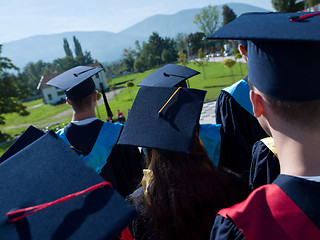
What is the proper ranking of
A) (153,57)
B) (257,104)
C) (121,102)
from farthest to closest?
(153,57)
(121,102)
(257,104)

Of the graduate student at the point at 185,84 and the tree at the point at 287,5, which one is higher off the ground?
the tree at the point at 287,5

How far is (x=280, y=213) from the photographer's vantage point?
0.88m

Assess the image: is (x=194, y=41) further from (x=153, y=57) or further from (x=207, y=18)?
(x=207, y=18)

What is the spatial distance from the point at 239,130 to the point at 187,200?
1.52 metres

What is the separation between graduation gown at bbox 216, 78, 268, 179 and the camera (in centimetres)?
239

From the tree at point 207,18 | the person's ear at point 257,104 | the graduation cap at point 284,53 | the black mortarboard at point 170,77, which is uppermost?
the tree at point 207,18

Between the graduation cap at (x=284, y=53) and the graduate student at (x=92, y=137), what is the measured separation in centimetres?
168

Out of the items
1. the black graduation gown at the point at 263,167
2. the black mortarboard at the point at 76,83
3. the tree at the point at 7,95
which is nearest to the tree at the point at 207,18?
the tree at the point at 7,95

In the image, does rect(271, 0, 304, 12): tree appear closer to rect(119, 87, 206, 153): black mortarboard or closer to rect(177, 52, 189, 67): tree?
rect(177, 52, 189, 67): tree

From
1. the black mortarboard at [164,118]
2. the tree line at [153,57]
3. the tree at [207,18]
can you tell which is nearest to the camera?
the black mortarboard at [164,118]

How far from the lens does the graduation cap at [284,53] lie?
3.07ft

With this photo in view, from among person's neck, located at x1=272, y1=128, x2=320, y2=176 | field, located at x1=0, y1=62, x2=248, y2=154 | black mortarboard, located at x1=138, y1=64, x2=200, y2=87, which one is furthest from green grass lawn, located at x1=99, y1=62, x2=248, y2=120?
person's neck, located at x1=272, y1=128, x2=320, y2=176

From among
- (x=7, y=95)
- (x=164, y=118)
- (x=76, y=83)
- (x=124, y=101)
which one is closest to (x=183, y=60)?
(x=124, y=101)

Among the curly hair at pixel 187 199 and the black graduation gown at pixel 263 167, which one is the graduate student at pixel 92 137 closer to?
the curly hair at pixel 187 199
